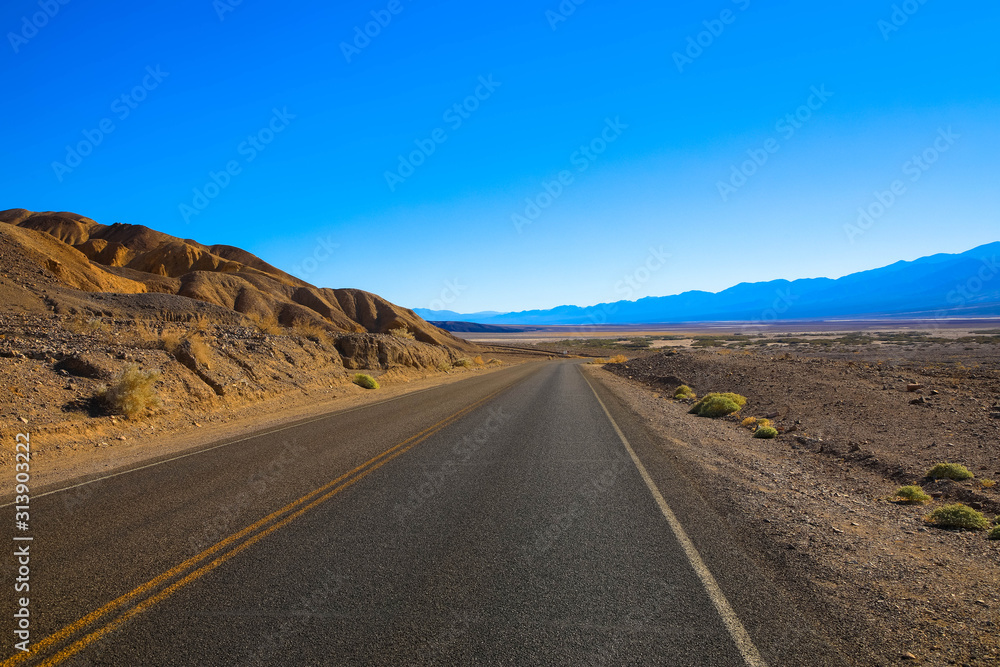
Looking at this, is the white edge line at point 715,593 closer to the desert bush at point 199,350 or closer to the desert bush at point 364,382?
the desert bush at point 199,350

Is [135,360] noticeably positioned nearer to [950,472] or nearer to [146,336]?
[146,336]

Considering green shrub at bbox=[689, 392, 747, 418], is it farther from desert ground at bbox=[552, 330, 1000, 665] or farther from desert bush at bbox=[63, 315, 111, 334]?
desert bush at bbox=[63, 315, 111, 334]

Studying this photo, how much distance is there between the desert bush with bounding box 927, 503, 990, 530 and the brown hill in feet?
86.2

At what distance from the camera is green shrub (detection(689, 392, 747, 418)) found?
55.6 feet

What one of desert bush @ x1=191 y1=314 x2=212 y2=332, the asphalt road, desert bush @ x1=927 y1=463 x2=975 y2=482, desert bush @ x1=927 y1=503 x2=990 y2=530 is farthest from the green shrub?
desert bush @ x1=191 y1=314 x2=212 y2=332

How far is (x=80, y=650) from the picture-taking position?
3365 mm

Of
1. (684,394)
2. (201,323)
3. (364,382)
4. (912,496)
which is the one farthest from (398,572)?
(364,382)

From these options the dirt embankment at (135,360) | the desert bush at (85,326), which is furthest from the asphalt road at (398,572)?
the desert bush at (85,326)

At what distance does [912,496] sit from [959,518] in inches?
47.4

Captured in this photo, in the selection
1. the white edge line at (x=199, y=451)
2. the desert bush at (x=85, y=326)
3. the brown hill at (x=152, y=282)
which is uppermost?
the brown hill at (x=152, y=282)

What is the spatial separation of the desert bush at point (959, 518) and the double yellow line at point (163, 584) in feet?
25.1

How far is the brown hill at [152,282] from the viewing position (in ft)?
75.9

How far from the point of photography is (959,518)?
6121mm

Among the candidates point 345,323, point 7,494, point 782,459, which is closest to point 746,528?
point 782,459
